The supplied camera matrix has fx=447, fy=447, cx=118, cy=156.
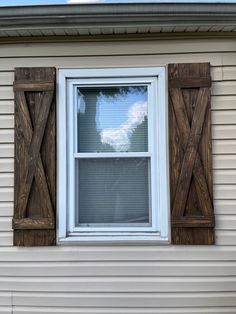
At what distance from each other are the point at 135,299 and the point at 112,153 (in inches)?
46.8

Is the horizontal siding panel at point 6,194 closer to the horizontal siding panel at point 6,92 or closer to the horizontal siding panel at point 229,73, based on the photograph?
the horizontal siding panel at point 6,92

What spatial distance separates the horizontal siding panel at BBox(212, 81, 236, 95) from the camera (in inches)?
143

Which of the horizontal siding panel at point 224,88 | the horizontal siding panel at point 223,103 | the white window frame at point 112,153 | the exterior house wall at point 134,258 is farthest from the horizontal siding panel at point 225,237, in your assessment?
the horizontal siding panel at point 224,88

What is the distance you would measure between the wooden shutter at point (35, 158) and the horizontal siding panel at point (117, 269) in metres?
0.20

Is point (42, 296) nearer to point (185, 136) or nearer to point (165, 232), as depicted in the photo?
point (165, 232)

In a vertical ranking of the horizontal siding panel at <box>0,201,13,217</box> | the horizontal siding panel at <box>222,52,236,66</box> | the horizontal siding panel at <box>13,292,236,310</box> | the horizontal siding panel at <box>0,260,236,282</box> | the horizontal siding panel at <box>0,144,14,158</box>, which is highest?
the horizontal siding panel at <box>222,52,236,66</box>

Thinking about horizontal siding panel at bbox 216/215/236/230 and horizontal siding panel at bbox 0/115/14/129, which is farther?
horizontal siding panel at bbox 0/115/14/129

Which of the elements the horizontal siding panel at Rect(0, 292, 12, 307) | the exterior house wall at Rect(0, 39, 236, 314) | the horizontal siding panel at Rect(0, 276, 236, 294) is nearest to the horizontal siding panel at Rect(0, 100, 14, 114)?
the exterior house wall at Rect(0, 39, 236, 314)

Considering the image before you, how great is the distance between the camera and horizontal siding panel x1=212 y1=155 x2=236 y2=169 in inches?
141

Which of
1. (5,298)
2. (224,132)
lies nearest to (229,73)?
(224,132)

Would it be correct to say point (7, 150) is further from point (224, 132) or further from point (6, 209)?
point (224, 132)

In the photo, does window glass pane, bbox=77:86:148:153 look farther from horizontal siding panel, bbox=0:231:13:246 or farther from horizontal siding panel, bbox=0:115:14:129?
horizontal siding panel, bbox=0:231:13:246

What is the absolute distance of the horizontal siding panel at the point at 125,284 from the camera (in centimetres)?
356

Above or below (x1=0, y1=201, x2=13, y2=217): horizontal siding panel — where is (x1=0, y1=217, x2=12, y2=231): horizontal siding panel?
below
